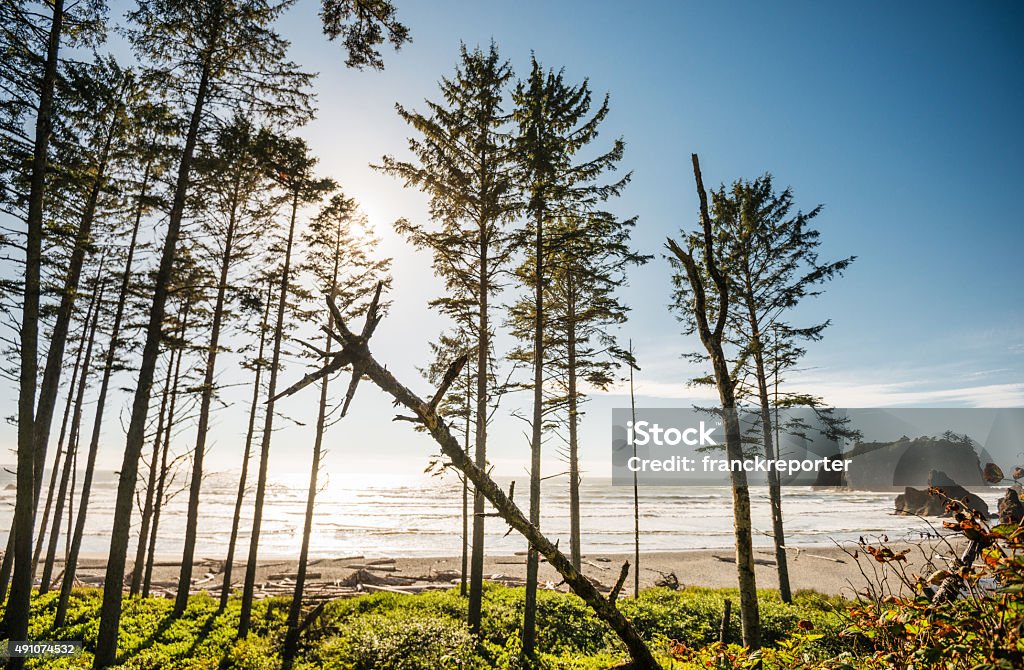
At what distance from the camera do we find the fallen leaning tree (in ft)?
8.35

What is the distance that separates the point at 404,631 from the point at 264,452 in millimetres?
6411

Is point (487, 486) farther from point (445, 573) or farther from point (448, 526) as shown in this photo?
point (448, 526)

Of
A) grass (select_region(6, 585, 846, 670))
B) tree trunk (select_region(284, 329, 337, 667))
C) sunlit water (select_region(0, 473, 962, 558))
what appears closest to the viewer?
grass (select_region(6, 585, 846, 670))

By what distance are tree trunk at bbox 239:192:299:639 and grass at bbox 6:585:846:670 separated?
84cm

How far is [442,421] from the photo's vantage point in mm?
3076

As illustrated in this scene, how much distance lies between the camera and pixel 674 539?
39.8 meters

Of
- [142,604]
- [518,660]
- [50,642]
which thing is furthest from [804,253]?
[142,604]

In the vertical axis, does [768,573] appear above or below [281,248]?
below

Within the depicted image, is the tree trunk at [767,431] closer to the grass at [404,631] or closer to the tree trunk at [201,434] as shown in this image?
the grass at [404,631]

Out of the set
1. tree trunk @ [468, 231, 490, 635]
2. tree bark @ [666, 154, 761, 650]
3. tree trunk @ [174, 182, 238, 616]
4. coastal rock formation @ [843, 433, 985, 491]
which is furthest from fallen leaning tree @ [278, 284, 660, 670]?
coastal rock formation @ [843, 433, 985, 491]

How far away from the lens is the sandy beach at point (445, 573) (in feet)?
75.5

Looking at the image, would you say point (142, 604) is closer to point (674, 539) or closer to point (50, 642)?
point (50, 642)

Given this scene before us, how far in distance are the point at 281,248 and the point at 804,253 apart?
17860mm

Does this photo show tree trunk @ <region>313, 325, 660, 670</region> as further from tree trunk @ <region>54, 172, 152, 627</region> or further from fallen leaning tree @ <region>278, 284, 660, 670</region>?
tree trunk @ <region>54, 172, 152, 627</region>
